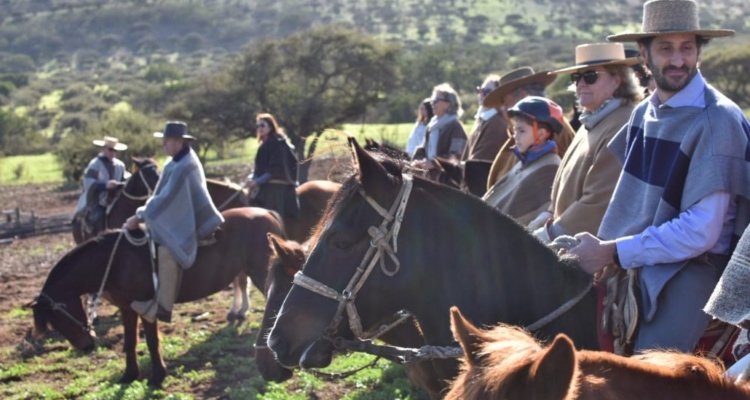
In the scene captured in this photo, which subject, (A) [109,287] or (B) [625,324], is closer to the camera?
(B) [625,324]

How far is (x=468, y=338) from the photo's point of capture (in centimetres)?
215

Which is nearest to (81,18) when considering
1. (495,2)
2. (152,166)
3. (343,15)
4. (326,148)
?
(343,15)

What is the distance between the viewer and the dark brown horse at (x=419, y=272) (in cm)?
337

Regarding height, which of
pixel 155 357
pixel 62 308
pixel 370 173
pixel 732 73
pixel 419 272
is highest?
pixel 370 173

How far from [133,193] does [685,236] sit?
9738 mm

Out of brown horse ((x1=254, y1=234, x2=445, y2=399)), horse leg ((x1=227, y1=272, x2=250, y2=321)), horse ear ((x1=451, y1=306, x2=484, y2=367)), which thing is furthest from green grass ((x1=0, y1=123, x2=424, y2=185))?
horse ear ((x1=451, y1=306, x2=484, y2=367))

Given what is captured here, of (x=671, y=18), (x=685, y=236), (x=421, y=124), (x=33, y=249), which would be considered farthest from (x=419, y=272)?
(x=33, y=249)

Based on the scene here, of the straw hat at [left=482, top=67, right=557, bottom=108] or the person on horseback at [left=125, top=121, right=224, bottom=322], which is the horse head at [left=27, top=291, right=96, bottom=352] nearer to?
the person on horseback at [left=125, top=121, right=224, bottom=322]

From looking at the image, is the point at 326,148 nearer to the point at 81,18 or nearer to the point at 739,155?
the point at 739,155

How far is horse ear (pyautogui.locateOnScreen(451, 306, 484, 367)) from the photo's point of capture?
2100 mm

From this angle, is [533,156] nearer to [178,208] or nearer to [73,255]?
[178,208]

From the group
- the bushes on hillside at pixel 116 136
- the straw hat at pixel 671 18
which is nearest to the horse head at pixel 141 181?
the straw hat at pixel 671 18

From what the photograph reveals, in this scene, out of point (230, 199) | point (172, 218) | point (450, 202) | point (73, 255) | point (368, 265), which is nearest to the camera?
point (368, 265)

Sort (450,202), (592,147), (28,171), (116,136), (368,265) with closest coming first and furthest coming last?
(368,265)
(450,202)
(592,147)
(116,136)
(28,171)
